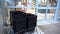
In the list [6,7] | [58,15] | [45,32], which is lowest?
[45,32]

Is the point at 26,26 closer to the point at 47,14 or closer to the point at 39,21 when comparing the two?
the point at 39,21

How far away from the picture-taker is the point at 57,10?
19.5ft

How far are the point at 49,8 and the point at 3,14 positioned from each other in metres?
2.24

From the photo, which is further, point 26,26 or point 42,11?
point 42,11

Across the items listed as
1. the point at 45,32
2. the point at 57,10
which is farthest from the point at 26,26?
the point at 57,10

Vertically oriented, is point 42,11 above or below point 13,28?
above

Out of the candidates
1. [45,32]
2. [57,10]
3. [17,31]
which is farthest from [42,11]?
[17,31]

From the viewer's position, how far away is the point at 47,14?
6.00 meters

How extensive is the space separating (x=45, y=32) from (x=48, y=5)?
1932mm

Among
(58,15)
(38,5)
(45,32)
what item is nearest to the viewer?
(45,32)

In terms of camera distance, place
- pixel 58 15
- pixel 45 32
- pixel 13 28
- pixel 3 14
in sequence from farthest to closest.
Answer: pixel 58 15 < pixel 3 14 < pixel 45 32 < pixel 13 28

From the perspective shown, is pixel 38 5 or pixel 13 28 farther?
pixel 38 5

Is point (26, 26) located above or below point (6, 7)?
below

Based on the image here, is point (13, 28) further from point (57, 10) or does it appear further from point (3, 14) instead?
point (57, 10)
